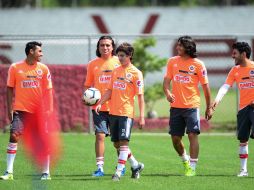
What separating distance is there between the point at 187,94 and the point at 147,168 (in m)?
1.69

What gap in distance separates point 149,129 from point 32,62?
9642 millimetres

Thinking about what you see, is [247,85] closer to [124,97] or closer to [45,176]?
[124,97]

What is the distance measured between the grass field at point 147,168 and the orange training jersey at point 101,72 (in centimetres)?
145

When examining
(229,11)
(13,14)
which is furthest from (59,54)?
(229,11)

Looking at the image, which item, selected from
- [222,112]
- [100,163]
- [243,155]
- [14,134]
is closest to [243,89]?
[243,155]

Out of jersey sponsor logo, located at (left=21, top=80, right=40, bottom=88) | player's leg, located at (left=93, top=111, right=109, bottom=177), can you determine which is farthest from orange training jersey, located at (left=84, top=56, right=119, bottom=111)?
jersey sponsor logo, located at (left=21, top=80, right=40, bottom=88)

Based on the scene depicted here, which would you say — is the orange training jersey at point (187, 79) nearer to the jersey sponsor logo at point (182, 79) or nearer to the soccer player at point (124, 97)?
the jersey sponsor logo at point (182, 79)

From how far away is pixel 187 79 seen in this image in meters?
13.8

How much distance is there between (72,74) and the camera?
21656mm

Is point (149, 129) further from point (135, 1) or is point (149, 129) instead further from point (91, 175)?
point (135, 1)

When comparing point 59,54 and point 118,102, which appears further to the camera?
point 59,54

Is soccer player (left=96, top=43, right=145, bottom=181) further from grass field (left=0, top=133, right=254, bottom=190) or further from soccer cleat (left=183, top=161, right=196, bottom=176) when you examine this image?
soccer cleat (left=183, top=161, right=196, bottom=176)

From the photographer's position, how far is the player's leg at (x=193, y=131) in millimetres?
13664

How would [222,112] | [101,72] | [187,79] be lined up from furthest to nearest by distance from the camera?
[222,112] < [101,72] < [187,79]
